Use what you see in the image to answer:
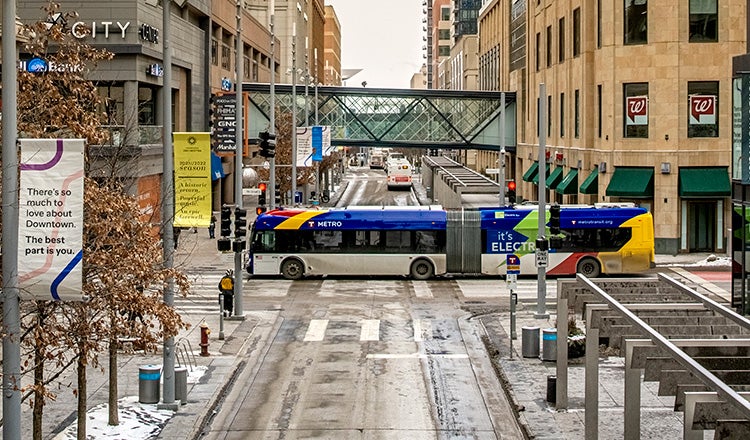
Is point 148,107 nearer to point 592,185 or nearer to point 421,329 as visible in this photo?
point 592,185

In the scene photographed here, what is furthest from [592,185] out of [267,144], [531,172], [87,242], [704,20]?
[87,242]

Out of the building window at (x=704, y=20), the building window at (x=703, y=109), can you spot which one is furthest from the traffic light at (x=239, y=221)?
A: the building window at (x=704, y=20)

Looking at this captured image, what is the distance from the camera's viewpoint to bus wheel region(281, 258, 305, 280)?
4572cm

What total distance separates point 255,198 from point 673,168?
4963 centimetres

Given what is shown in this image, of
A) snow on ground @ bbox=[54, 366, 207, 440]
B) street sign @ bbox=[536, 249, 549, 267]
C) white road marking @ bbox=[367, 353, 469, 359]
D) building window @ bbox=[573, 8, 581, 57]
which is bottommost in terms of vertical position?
snow on ground @ bbox=[54, 366, 207, 440]

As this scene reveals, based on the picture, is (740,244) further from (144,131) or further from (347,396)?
(144,131)

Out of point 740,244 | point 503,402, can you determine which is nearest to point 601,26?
point 740,244

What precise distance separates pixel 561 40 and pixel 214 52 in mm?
26107

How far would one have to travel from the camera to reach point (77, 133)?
55.7ft

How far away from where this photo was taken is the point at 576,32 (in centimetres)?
6475

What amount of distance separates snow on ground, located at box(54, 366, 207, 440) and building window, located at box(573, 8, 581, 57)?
45016 mm

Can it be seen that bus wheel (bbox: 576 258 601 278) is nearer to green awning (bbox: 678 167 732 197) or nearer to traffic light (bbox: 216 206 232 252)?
green awning (bbox: 678 167 732 197)

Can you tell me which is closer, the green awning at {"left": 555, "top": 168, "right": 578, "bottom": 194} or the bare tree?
the bare tree

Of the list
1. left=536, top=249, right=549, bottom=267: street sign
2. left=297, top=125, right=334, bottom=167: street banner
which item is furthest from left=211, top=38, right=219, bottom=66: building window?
A: left=536, top=249, right=549, bottom=267: street sign
